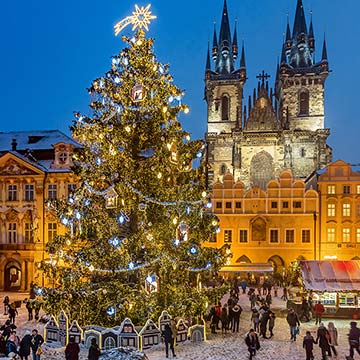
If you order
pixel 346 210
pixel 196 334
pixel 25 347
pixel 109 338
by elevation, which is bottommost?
pixel 196 334

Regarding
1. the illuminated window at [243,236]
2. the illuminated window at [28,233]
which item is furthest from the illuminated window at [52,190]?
the illuminated window at [243,236]

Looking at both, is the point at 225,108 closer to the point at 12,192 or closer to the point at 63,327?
the point at 12,192

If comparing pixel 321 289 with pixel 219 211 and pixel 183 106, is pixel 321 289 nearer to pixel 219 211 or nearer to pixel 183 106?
pixel 183 106

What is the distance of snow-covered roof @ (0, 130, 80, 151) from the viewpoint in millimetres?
39094

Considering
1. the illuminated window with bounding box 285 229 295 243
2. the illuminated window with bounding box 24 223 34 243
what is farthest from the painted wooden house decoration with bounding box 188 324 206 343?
the illuminated window with bounding box 285 229 295 243

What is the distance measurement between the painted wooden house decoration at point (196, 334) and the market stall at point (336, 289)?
822cm

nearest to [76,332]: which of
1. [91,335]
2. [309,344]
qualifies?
[91,335]

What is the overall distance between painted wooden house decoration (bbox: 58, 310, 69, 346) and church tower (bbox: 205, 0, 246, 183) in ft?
146

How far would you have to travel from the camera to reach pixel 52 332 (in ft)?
65.1

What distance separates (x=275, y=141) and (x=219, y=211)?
23.2 meters

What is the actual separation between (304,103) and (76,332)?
53.3m

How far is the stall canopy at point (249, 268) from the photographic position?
38.2 m

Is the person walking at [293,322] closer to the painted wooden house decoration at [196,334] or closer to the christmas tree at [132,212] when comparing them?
the christmas tree at [132,212]

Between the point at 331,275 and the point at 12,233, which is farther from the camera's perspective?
the point at 12,233
